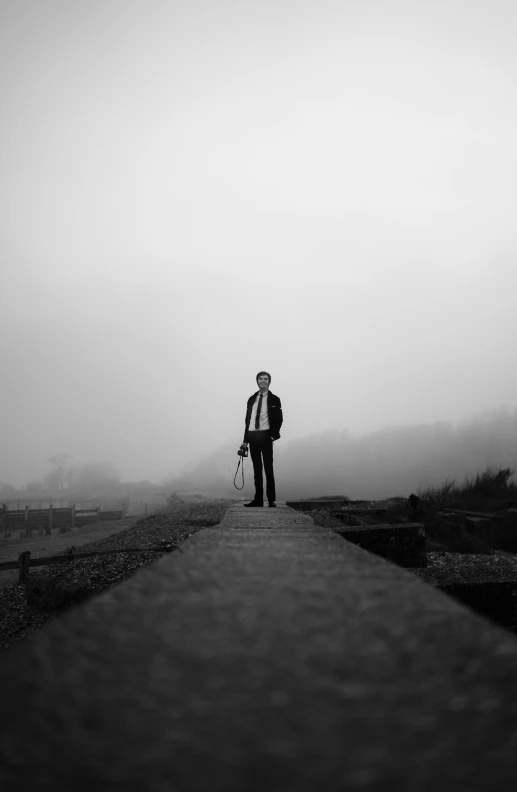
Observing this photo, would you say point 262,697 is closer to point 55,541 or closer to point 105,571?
point 105,571

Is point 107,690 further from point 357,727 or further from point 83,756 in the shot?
point 357,727

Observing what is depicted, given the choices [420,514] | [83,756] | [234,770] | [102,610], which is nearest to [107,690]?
[83,756]

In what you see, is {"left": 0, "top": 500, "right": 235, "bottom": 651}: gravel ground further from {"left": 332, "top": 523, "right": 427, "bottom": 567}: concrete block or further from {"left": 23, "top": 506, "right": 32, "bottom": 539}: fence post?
{"left": 23, "top": 506, "right": 32, "bottom": 539}: fence post

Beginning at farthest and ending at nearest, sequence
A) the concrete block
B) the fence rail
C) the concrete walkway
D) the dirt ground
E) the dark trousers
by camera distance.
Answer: the dirt ground < the fence rail < the dark trousers < the concrete block < the concrete walkway

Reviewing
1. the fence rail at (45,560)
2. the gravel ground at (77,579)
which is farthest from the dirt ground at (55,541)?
the gravel ground at (77,579)

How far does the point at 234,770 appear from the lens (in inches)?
19.2

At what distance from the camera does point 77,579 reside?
9578 millimetres

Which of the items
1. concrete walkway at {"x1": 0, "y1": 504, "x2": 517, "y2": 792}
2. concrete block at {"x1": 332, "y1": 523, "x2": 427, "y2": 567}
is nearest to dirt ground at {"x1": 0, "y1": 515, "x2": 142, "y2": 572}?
concrete block at {"x1": 332, "y1": 523, "x2": 427, "y2": 567}

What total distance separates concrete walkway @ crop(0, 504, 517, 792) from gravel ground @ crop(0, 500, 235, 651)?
24.4ft

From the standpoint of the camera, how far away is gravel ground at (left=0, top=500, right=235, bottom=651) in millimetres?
8938

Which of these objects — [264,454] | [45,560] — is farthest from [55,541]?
[264,454]

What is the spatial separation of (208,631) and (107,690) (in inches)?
11.2

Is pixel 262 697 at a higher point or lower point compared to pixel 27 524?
higher

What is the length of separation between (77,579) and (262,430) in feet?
16.6
